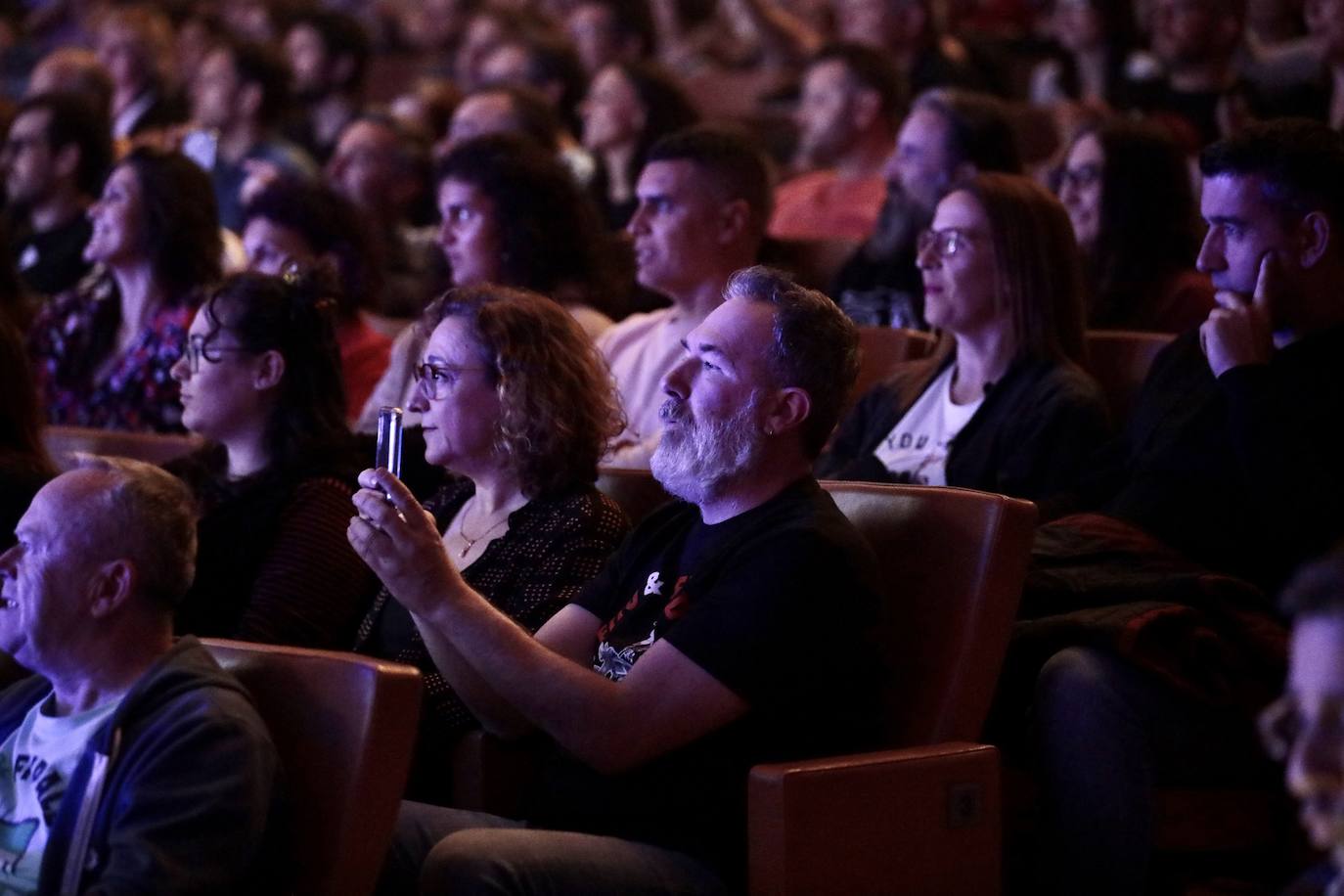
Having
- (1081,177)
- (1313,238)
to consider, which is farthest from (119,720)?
A: (1081,177)

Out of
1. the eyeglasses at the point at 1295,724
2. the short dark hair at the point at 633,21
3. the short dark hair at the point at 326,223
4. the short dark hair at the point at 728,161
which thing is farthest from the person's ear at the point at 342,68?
the eyeglasses at the point at 1295,724

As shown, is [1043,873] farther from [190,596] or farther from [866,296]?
[866,296]

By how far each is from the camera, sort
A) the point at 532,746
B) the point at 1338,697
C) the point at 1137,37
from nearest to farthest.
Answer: the point at 1338,697 < the point at 532,746 < the point at 1137,37

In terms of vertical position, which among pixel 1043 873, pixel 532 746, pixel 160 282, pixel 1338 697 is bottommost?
pixel 1043 873

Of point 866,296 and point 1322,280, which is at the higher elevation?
point 1322,280

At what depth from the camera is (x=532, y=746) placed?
2266 mm

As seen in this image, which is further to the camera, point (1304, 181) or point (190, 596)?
point (190, 596)

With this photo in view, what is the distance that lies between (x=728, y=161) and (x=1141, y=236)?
0.80 meters

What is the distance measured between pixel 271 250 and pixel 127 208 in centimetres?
35

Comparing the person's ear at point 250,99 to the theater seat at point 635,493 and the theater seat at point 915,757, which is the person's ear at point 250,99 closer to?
the theater seat at point 635,493

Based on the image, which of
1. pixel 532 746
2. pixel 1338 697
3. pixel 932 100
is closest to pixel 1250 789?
pixel 532 746

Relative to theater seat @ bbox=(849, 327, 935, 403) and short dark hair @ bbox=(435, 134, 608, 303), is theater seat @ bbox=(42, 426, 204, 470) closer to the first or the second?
short dark hair @ bbox=(435, 134, 608, 303)

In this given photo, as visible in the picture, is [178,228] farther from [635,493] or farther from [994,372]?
[994,372]

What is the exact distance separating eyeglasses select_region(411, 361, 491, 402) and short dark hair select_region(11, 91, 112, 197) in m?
2.73
